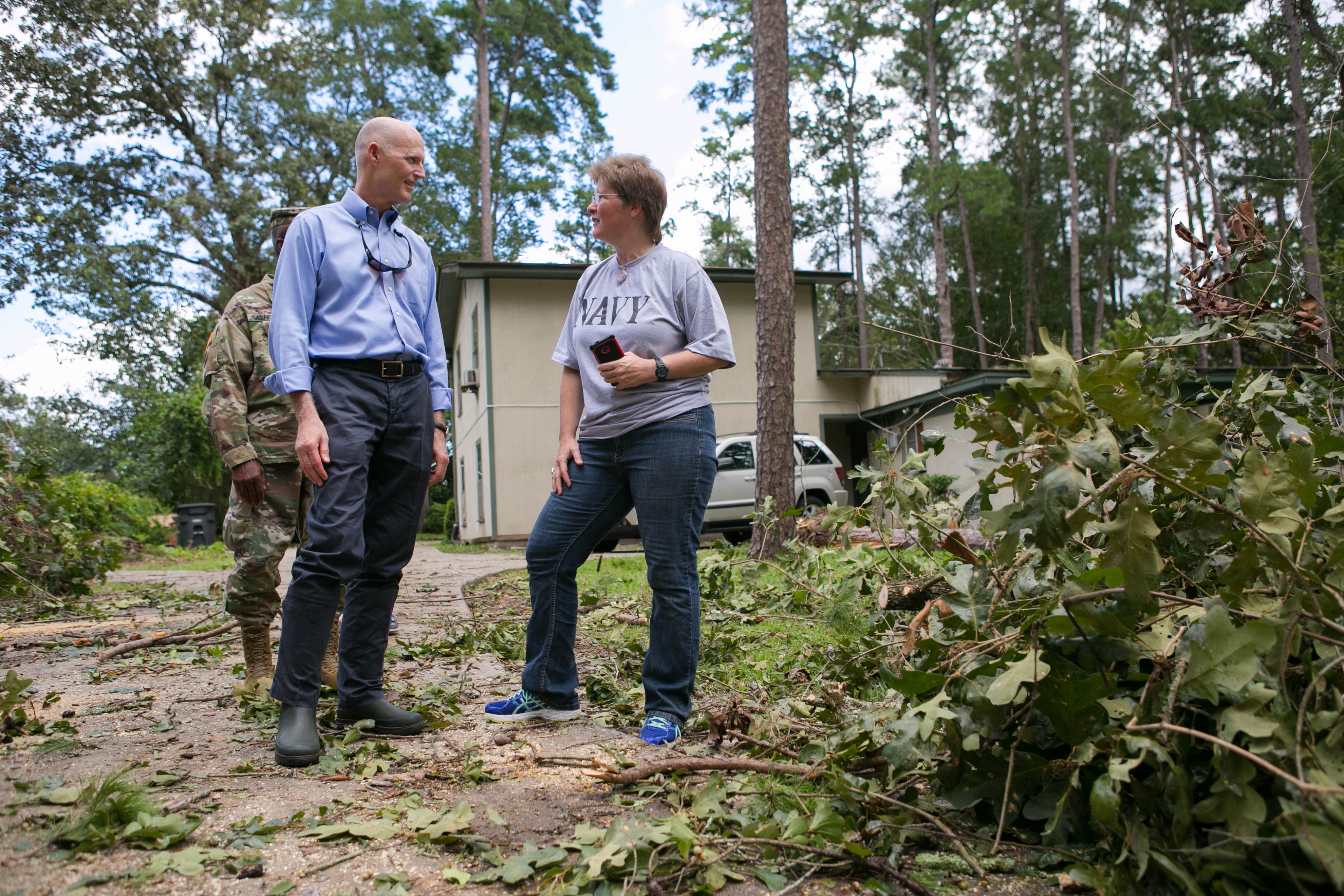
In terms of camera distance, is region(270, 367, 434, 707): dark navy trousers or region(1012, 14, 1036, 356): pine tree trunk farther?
region(1012, 14, 1036, 356): pine tree trunk

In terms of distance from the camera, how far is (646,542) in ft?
9.78

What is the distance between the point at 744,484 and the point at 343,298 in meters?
11.7

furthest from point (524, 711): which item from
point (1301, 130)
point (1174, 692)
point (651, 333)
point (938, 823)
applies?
point (1301, 130)

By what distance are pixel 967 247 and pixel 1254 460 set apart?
37022mm

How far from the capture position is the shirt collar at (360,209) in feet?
10.2

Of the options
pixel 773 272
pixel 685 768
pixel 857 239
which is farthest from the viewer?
pixel 857 239

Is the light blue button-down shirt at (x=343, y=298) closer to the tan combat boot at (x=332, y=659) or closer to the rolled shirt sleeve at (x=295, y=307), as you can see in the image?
the rolled shirt sleeve at (x=295, y=307)

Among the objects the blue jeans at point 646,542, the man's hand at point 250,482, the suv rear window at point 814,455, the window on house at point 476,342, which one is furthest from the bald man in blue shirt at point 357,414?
the window on house at point 476,342

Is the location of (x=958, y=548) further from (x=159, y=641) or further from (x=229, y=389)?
(x=159, y=641)

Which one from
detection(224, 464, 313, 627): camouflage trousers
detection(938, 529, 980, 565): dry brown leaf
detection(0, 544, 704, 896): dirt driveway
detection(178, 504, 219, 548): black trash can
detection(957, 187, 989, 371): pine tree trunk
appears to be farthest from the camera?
detection(957, 187, 989, 371): pine tree trunk

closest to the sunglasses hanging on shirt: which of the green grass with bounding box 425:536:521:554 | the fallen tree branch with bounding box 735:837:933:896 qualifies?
the fallen tree branch with bounding box 735:837:933:896

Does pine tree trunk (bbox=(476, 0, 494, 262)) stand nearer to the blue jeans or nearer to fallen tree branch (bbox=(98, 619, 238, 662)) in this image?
fallen tree branch (bbox=(98, 619, 238, 662))

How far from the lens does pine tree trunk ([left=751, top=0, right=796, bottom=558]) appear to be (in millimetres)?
7910

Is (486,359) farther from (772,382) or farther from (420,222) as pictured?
(420,222)
